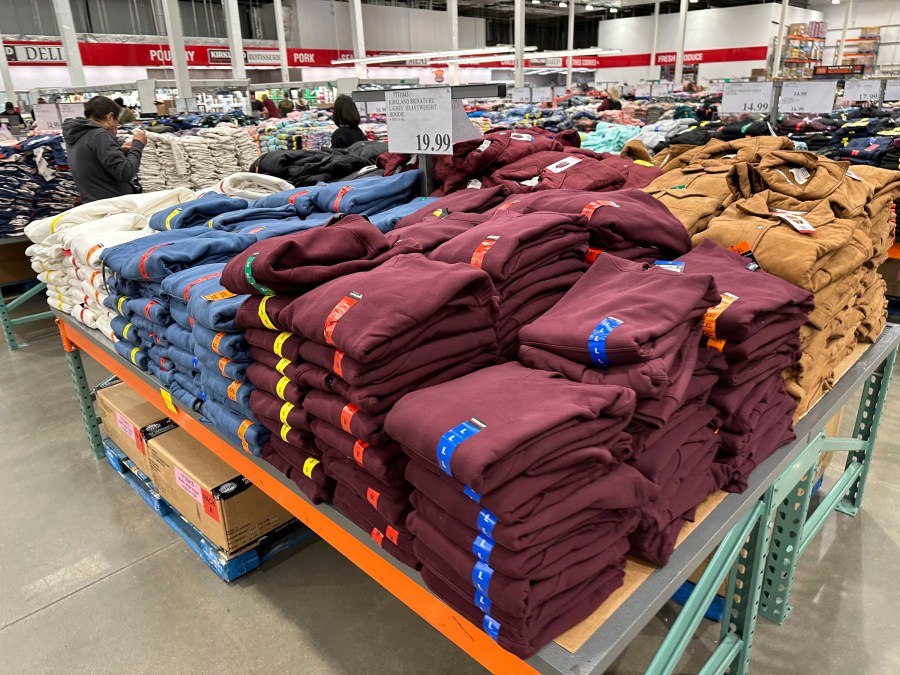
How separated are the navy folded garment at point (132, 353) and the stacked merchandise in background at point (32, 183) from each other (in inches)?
145

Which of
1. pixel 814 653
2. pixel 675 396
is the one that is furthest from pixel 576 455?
pixel 814 653

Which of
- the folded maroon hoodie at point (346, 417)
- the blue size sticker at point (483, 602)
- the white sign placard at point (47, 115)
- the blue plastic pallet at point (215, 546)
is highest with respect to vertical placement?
the white sign placard at point (47, 115)

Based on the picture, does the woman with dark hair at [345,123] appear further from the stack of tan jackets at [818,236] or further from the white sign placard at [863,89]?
the white sign placard at [863,89]

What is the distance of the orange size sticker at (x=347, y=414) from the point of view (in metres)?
1.30

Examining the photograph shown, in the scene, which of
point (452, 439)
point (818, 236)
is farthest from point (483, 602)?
point (818, 236)

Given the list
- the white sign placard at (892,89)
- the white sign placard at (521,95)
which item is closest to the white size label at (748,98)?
the white sign placard at (892,89)

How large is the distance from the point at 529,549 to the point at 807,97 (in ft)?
19.2

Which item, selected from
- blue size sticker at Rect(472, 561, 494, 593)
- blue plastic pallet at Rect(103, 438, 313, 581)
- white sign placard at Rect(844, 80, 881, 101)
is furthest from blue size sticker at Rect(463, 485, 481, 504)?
white sign placard at Rect(844, 80, 881, 101)

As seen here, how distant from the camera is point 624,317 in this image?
50.0 inches

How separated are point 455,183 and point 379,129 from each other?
6.52 metres

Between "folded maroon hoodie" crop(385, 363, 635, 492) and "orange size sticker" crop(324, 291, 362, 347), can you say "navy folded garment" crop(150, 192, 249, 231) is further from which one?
"folded maroon hoodie" crop(385, 363, 635, 492)

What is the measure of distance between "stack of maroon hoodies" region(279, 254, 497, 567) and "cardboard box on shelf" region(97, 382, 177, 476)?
180 cm

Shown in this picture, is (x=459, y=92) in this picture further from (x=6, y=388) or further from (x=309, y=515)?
(x=6, y=388)

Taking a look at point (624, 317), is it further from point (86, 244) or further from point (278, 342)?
point (86, 244)
